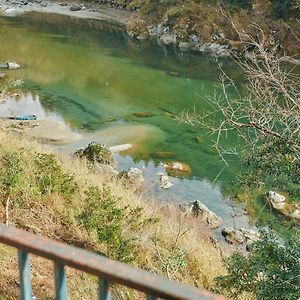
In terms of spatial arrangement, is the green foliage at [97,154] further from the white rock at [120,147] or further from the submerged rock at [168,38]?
the submerged rock at [168,38]

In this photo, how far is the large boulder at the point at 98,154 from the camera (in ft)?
42.5

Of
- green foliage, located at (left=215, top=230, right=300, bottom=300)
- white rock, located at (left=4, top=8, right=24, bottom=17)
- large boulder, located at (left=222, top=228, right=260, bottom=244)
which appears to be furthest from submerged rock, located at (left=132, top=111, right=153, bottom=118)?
white rock, located at (left=4, top=8, right=24, bottom=17)

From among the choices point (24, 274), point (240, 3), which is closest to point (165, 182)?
point (24, 274)

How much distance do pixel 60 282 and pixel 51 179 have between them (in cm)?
674

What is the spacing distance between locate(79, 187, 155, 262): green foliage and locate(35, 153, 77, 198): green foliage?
1.09ft

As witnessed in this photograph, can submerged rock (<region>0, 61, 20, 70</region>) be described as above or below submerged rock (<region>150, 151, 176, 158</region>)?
below

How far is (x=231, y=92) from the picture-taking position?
19.4 metres

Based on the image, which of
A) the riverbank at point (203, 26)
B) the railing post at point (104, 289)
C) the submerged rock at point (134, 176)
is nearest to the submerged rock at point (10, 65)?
the riverbank at point (203, 26)

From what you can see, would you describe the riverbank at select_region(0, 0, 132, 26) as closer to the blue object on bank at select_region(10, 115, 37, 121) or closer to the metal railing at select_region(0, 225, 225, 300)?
the blue object on bank at select_region(10, 115, 37, 121)

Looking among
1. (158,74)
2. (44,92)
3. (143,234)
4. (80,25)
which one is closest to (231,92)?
(158,74)

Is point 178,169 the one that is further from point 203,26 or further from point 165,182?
point 203,26

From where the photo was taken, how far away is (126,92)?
2020cm

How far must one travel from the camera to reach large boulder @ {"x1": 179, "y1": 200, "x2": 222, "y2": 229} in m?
10.7

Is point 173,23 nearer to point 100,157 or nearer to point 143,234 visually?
point 100,157
